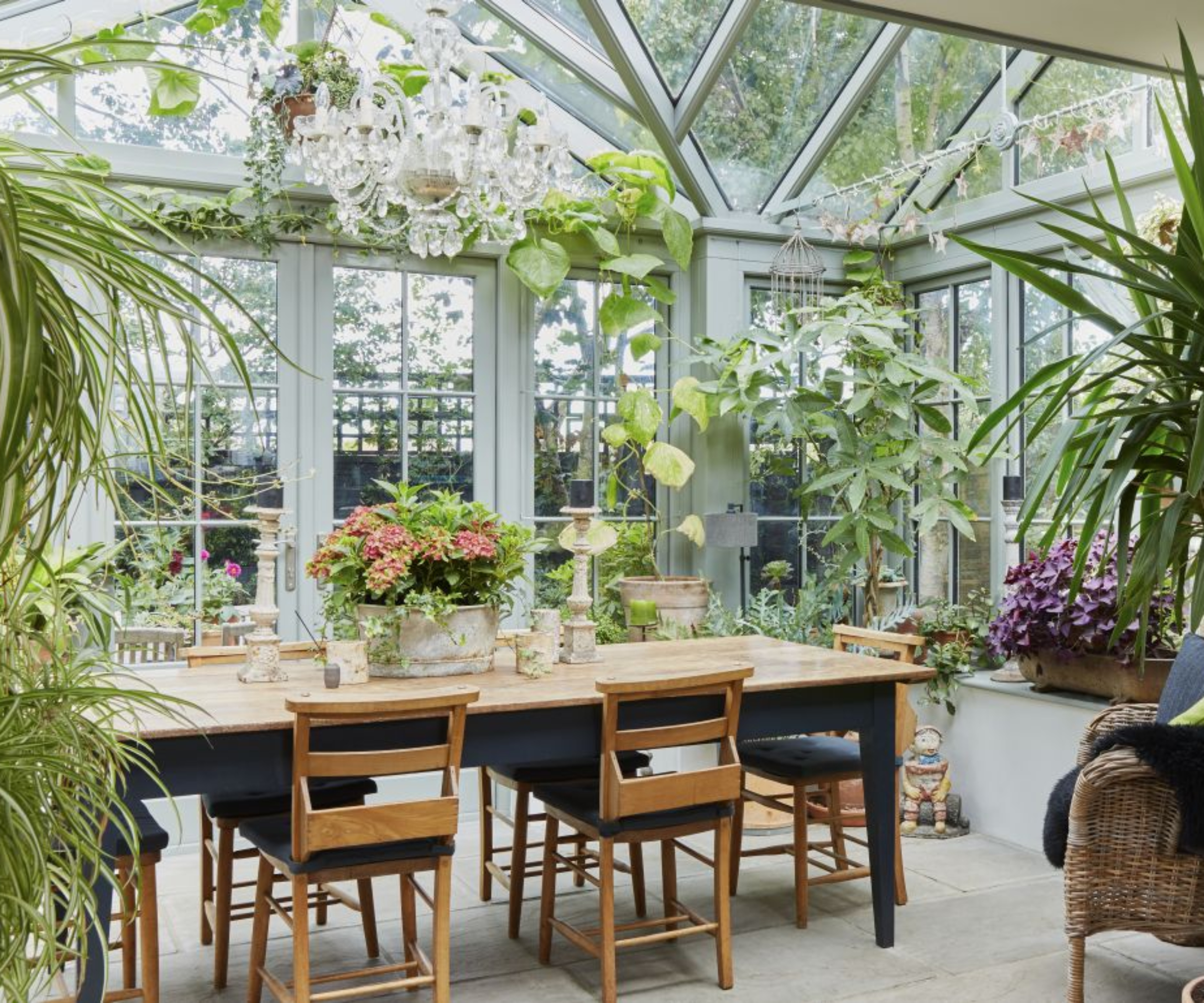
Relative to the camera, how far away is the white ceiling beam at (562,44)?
16.6 ft

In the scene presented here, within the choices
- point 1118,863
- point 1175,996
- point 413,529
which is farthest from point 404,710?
point 1175,996

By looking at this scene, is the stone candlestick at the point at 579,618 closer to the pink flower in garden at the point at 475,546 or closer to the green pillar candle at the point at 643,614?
the pink flower in garden at the point at 475,546

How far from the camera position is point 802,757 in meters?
3.98

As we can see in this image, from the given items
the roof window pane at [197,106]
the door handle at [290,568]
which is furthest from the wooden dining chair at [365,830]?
the roof window pane at [197,106]

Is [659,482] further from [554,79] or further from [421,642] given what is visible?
[421,642]

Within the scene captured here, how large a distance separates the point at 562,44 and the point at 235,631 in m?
2.84

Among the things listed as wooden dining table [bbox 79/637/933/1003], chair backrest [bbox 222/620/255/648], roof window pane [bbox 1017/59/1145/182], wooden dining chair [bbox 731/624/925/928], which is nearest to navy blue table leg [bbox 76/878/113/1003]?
wooden dining table [bbox 79/637/933/1003]

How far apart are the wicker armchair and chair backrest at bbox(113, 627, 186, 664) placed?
3426mm

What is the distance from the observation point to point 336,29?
489 cm

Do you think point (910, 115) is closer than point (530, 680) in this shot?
No

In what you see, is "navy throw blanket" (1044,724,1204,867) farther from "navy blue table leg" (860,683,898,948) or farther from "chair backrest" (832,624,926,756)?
"chair backrest" (832,624,926,756)

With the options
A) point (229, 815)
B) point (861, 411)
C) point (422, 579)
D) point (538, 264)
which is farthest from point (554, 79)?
point (229, 815)

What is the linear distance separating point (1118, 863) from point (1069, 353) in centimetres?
263

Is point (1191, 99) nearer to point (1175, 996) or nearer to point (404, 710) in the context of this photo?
point (404, 710)
